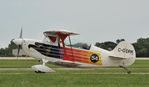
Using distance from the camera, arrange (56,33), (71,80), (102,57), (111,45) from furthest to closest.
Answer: (111,45) < (102,57) < (56,33) < (71,80)

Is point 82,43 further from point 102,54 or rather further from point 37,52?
point 37,52

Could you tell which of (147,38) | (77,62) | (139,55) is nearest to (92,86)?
(77,62)

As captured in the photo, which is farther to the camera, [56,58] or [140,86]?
[56,58]

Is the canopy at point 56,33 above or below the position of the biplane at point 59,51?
above

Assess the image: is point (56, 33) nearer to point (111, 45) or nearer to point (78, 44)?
point (78, 44)

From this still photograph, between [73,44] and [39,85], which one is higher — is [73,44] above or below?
above

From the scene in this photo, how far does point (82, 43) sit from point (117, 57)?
2.65 meters

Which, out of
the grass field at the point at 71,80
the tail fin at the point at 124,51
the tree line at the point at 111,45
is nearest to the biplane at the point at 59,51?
the tail fin at the point at 124,51

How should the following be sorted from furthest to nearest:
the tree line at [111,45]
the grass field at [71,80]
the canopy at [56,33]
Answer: the tree line at [111,45]
the canopy at [56,33]
the grass field at [71,80]

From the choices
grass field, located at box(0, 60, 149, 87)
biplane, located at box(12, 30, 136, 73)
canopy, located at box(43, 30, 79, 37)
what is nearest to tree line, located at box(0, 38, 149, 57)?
biplane, located at box(12, 30, 136, 73)

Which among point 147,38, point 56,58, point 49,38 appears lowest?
point 56,58

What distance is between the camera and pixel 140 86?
12.6 metres

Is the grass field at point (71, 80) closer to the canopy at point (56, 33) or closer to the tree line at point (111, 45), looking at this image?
the canopy at point (56, 33)

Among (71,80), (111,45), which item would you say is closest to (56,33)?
(71,80)
